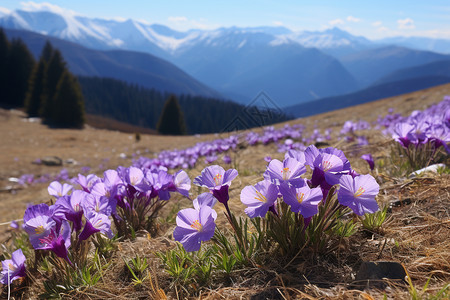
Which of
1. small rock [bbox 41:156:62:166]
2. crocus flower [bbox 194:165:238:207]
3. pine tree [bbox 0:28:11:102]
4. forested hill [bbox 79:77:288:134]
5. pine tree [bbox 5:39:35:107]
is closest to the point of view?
crocus flower [bbox 194:165:238:207]

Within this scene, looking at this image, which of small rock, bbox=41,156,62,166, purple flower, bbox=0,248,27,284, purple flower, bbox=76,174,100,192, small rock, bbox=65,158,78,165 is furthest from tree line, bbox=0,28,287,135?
purple flower, bbox=0,248,27,284

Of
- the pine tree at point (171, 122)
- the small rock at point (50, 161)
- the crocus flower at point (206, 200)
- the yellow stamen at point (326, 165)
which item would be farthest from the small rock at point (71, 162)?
the pine tree at point (171, 122)

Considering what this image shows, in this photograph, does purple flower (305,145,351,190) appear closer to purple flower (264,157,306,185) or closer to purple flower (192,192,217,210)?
purple flower (264,157,306,185)

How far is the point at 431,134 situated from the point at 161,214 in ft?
8.17

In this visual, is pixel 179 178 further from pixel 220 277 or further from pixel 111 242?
pixel 220 277

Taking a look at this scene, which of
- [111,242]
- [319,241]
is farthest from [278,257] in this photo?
[111,242]

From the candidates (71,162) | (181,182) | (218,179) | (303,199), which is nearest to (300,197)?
(303,199)

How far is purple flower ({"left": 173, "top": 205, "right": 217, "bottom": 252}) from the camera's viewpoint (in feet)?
4.96

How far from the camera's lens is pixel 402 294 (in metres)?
1.35

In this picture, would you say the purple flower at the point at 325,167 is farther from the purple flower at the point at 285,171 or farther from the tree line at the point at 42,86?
the tree line at the point at 42,86

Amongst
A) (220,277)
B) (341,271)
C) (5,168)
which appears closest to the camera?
(341,271)

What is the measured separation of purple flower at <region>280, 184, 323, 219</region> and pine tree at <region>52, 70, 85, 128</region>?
39.9m

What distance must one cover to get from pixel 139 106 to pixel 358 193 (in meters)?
114

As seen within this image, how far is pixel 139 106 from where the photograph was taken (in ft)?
362
